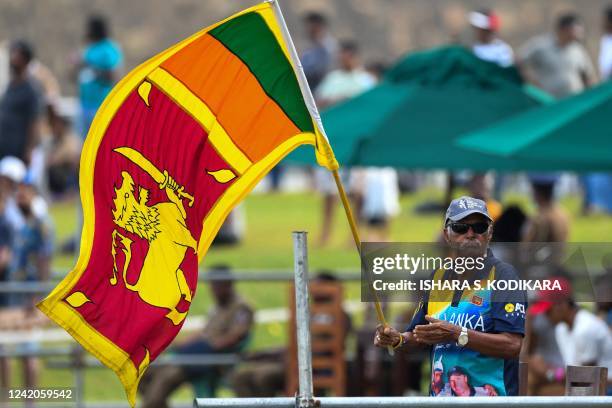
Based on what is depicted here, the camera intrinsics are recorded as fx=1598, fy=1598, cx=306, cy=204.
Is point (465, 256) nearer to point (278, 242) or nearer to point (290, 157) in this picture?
point (290, 157)

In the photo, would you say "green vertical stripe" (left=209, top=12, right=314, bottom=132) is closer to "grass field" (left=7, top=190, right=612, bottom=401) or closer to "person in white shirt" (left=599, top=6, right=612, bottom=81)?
"grass field" (left=7, top=190, right=612, bottom=401)

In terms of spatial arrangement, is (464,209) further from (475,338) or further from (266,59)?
(266,59)

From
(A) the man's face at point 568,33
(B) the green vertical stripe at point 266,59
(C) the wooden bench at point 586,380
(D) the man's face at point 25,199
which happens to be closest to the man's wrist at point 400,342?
(C) the wooden bench at point 586,380

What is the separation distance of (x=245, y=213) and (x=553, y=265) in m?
15.0

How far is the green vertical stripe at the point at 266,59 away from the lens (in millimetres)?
6754

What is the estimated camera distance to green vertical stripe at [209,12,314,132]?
6.75 m

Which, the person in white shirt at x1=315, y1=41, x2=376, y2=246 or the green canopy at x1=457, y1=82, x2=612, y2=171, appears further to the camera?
the person in white shirt at x1=315, y1=41, x2=376, y2=246

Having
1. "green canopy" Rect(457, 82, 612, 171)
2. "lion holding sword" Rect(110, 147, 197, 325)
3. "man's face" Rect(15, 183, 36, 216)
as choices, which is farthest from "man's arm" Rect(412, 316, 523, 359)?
"man's face" Rect(15, 183, 36, 216)

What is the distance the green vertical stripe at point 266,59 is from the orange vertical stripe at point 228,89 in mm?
30

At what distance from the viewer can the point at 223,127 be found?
22.4 feet

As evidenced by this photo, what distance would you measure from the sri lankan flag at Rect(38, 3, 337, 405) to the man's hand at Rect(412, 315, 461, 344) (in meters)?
0.75

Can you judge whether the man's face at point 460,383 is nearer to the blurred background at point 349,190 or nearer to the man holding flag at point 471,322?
the man holding flag at point 471,322

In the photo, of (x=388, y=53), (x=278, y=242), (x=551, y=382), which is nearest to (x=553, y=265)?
(x=551, y=382)

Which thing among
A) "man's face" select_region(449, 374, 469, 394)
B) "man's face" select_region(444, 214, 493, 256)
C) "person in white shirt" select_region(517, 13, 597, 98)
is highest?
"person in white shirt" select_region(517, 13, 597, 98)
